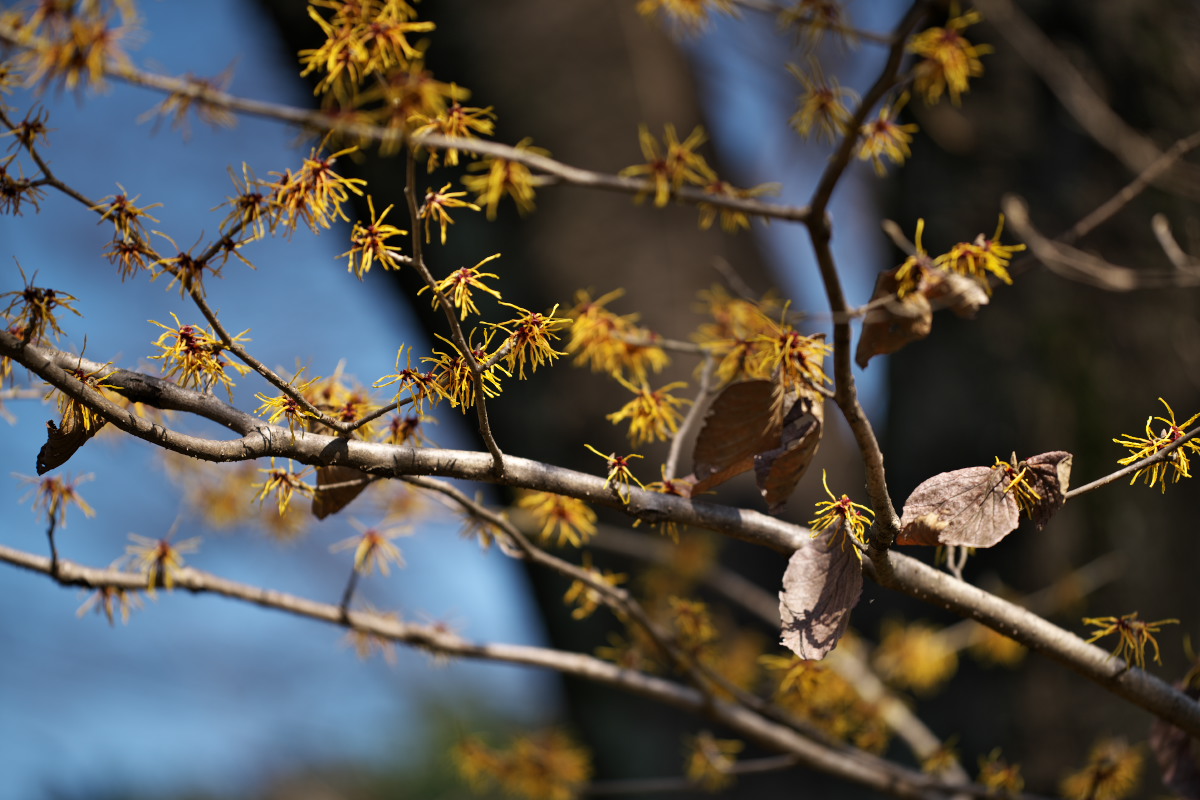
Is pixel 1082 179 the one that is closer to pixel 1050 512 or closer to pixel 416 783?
pixel 1050 512

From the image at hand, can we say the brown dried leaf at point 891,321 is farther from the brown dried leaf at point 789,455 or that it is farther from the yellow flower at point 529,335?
the yellow flower at point 529,335

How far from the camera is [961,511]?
56cm

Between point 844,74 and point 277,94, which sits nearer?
point 277,94

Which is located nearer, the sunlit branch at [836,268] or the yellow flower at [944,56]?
the sunlit branch at [836,268]

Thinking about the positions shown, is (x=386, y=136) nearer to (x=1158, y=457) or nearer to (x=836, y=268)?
(x=836, y=268)

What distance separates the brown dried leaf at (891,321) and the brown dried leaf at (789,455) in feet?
0.16

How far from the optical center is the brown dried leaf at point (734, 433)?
0.58 meters

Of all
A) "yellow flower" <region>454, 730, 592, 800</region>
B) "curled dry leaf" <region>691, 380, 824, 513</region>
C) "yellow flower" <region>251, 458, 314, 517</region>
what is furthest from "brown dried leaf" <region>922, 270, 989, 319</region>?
"yellow flower" <region>454, 730, 592, 800</region>

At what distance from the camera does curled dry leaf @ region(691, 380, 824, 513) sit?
57cm

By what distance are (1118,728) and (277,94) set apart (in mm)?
1827

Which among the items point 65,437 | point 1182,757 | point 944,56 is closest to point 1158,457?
point 1182,757

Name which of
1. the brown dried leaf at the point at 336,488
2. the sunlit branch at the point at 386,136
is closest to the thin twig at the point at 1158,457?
the sunlit branch at the point at 386,136

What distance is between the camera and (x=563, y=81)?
1690mm

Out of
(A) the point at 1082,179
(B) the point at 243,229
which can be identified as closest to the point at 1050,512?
(B) the point at 243,229
